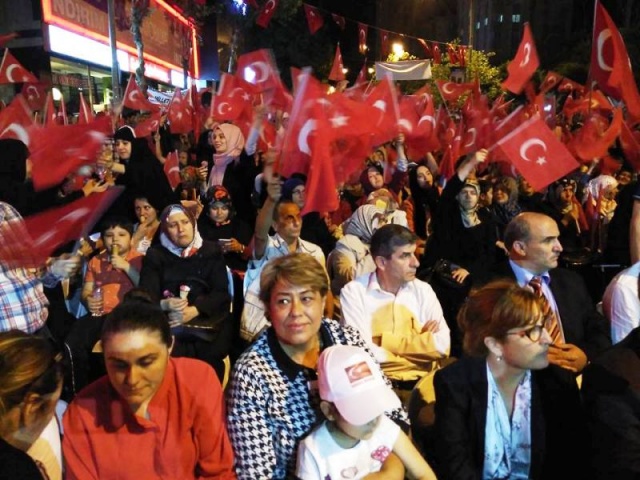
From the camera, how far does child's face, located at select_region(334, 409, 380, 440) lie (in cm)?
225

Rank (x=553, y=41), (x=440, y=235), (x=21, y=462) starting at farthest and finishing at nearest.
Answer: (x=553, y=41), (x=440, y=235), (x=21, y=462)

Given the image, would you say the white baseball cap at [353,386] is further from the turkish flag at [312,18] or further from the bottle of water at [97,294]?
the turkish flag at [312,18]

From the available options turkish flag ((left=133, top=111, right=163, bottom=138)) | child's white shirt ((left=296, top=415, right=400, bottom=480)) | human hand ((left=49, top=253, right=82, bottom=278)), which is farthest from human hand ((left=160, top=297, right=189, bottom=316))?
turkish flag ((left=133, top=111, right=163, bottom=138))

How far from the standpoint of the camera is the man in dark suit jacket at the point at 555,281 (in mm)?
3629

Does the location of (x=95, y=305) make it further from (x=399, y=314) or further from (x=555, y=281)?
(x=555, y=281)

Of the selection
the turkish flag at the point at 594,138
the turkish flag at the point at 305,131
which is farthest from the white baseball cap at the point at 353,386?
the turkish flag at the point at 594,138

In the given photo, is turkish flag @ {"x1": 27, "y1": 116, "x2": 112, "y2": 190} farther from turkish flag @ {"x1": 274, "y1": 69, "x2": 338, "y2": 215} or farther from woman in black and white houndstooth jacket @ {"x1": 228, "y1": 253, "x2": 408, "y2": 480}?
woman in black and white houndstooth jacket @ {"x1": 228, "y1": 253, "x2": 408, "y2": 480}

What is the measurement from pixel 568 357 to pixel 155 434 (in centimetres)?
204

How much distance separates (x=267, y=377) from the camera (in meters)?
2.55

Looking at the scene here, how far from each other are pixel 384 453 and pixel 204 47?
1674 inches

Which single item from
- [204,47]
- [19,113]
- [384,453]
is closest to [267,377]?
[384,453]

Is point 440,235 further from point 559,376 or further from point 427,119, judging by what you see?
point 427,119

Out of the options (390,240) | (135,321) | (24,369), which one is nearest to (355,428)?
(135,321)

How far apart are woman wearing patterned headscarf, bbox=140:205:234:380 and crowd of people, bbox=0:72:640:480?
0.01 metres
